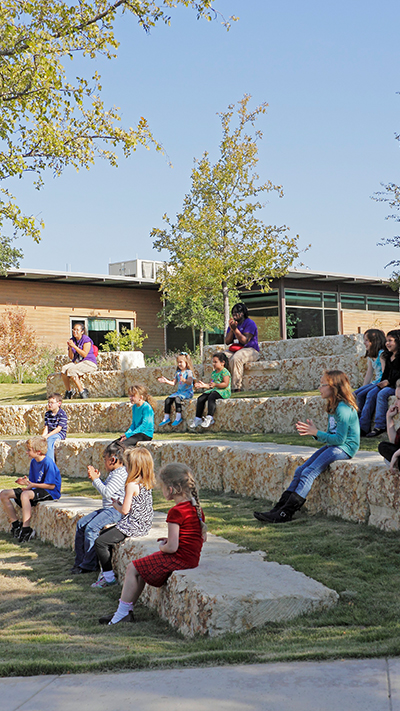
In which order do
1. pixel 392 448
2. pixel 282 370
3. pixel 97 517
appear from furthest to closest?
pixel 282 370 → pixel 97 517 → pixel 392 448

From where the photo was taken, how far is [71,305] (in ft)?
81.1

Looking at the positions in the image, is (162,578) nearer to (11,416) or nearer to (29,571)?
(29,571)

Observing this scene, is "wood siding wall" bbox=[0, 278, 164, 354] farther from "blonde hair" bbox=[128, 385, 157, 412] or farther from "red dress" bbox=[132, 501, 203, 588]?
"red dress" bbox=[132, 501, 203, 588]

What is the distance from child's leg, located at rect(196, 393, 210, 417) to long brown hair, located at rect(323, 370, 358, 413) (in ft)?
13.8

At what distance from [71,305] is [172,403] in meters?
15.1

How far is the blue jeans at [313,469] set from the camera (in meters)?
5.59

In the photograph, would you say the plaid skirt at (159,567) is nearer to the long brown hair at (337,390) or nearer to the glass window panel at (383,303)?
the long brown hair at (337,390)

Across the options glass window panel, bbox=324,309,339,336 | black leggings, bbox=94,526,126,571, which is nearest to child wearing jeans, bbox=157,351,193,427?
black leggings, bbox=94,526,126,571

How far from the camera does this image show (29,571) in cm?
583

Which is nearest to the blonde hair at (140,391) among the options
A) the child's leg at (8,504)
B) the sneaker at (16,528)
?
the child's leg at (8,504)

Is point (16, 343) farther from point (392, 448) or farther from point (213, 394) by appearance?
point (392, 448)

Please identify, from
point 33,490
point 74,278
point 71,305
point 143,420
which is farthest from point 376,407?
point 71,305

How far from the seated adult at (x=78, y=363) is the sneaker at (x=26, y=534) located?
20.1 feet

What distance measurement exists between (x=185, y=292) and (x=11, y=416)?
25.5 ft
